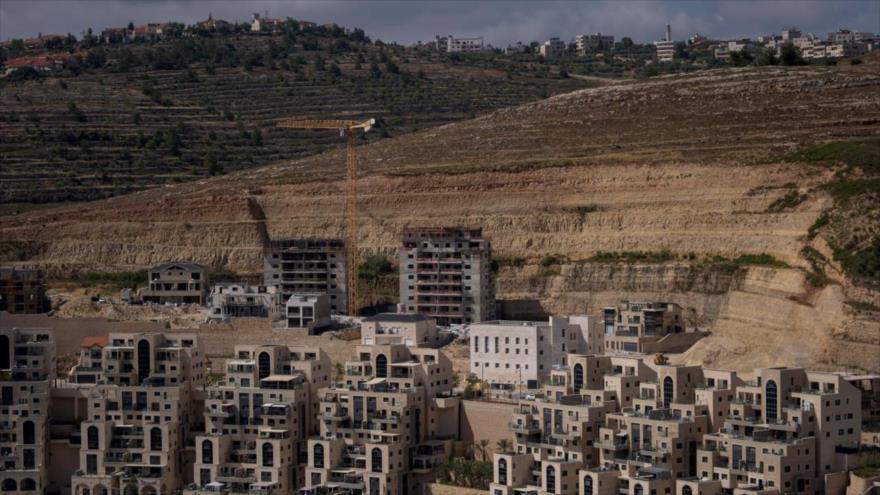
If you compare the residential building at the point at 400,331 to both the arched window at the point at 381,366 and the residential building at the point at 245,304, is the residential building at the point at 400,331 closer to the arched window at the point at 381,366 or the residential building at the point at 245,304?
the arched window at the point at 381,366

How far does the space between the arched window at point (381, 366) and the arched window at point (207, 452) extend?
17.8 feet

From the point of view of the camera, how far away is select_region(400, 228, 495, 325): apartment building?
259ft

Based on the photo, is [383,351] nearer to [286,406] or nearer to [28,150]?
[286,406]

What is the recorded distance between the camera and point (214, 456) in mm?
63875

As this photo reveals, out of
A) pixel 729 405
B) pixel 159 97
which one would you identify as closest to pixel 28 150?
pixel 159 97

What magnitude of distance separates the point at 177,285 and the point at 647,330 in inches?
809

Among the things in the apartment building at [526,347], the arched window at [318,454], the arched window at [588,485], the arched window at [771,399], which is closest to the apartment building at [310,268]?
the apartment building at [526,347]

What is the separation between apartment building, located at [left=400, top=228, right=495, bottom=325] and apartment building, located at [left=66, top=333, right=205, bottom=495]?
13.2 m

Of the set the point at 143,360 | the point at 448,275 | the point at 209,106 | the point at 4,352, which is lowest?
the point at 143,360

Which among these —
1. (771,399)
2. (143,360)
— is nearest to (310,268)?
(143,360)

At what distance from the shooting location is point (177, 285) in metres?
84.6

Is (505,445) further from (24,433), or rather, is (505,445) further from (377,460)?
(24,433)

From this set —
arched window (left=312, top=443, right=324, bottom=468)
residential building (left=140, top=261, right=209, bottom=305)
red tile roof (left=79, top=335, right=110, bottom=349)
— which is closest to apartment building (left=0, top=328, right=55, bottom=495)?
red tile roof (left=79, top=335, right=110, bottom=349)

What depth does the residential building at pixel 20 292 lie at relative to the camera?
268 ft
